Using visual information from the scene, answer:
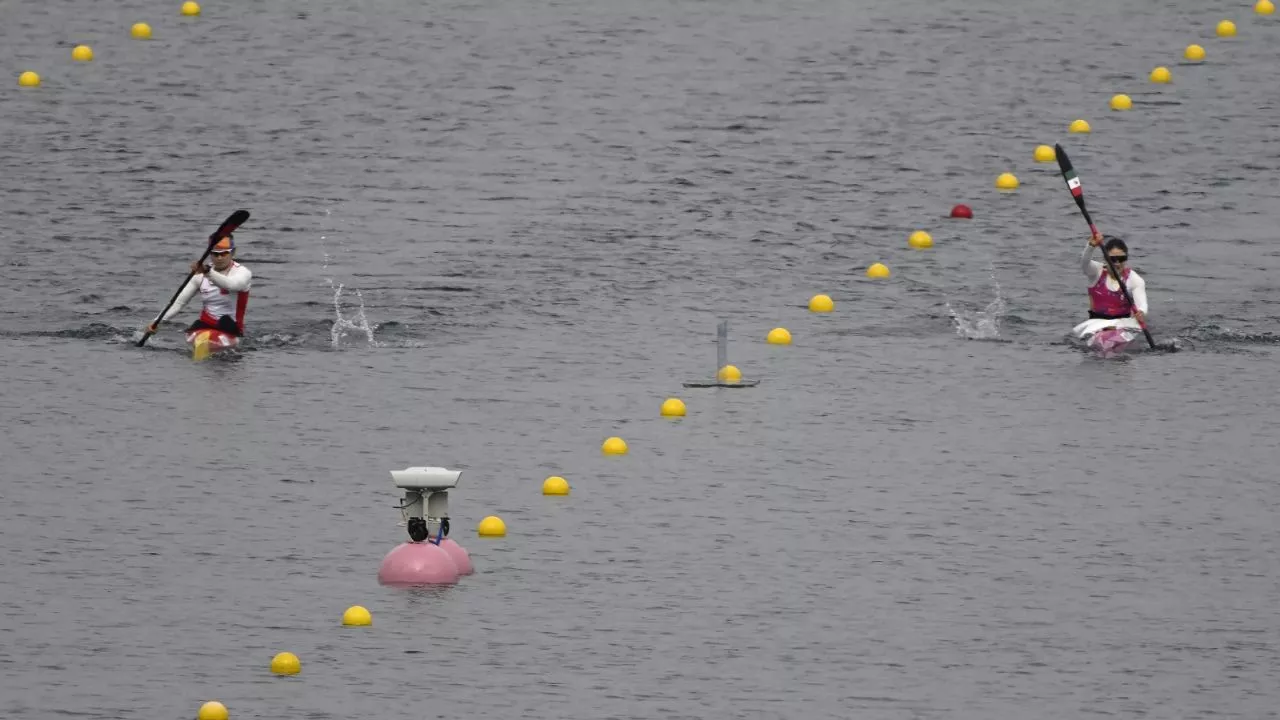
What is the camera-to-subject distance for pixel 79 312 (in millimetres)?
22844

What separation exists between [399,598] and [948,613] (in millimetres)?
3317

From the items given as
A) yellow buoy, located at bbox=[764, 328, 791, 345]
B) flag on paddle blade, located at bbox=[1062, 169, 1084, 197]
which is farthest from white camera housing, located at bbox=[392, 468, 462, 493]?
flag on paddle blade, located at bbox=[1062, 169, 1084, 197]

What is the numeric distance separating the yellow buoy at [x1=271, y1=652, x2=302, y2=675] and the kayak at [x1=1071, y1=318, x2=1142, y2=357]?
999 centimetres

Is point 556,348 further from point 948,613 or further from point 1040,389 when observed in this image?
point 948,613

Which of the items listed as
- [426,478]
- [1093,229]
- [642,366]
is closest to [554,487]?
[426,478]

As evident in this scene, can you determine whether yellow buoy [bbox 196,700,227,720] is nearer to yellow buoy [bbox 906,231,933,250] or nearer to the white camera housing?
the white camera housing

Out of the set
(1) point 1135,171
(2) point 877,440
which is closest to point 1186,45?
(1) point 1135,171

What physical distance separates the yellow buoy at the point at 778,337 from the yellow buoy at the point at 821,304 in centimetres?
107

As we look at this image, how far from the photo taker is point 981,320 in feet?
73.9

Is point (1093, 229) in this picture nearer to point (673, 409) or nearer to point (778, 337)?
point (778, 337)

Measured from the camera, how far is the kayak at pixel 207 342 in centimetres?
2148

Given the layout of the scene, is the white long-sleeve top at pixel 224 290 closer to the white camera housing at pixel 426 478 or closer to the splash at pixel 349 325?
the splash at pixel 349 325

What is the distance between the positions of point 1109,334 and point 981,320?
4.54 feet

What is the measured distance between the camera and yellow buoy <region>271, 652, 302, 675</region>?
1370 cm
